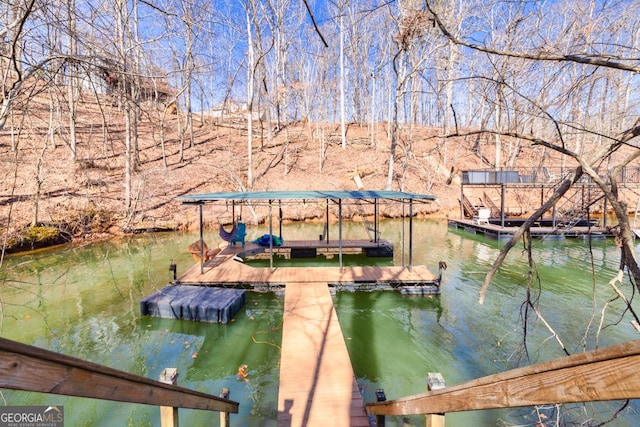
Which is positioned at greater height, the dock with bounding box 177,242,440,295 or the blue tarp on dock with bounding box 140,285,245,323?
the dock with bounding box 177,242,440,295

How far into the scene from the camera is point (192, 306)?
21.6 ft

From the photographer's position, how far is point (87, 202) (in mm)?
14906

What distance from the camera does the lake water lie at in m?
4.07

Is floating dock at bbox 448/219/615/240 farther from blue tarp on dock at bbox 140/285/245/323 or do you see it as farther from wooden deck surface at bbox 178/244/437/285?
blue tarp on dock at bbox 140/285/245/323

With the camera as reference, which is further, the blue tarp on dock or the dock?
the dock

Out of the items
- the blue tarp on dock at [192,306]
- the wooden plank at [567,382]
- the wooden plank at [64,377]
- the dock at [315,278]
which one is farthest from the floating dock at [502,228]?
the wooden plank at [64,377]

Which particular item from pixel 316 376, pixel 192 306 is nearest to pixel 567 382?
pixel 316 376

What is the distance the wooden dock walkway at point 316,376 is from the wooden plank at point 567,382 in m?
2.45

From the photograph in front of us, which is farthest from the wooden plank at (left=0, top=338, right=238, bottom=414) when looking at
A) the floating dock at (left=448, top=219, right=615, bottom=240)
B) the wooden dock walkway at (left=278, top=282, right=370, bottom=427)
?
the floating dock at (left=448, top=219, right=615, bottom=240)

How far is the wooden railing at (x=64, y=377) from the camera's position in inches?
A: 29.2

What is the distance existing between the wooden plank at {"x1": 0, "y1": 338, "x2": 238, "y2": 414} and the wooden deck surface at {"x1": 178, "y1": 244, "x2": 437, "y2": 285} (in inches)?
265

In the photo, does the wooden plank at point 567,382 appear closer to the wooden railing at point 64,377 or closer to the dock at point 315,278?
the wooden railing at point 64,377

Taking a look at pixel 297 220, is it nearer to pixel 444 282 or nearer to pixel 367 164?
pixel 367 164

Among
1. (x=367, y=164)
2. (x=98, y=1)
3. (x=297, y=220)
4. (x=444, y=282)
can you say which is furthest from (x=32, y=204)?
(x=367, y=164)
